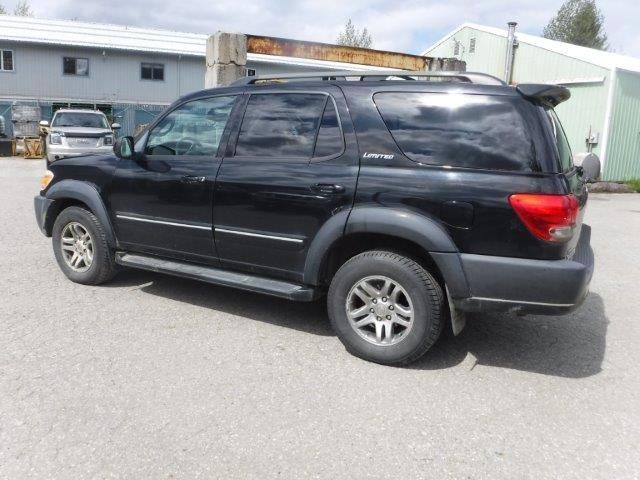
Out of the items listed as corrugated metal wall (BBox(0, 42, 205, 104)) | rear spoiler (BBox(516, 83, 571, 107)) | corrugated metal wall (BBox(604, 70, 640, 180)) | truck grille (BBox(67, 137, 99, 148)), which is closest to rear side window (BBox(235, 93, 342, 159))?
rear spoiler (BBox(516, 83, 571, 107))

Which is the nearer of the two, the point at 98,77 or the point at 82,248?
the point at 82,248

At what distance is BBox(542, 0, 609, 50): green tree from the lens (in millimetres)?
52125

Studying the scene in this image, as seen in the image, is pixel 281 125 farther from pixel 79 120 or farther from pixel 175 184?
pixel 79 120

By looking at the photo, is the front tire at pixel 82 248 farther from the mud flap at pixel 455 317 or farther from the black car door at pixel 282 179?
the mud flap at pixel 455 317

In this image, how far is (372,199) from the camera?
3850 mm

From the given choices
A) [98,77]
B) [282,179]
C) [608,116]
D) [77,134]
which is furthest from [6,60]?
[282,179]

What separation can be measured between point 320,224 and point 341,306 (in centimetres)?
60

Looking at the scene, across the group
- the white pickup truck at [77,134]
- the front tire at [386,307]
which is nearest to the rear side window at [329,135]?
the front tire at [386,307]

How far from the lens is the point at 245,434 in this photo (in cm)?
301

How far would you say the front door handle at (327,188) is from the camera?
3961mm

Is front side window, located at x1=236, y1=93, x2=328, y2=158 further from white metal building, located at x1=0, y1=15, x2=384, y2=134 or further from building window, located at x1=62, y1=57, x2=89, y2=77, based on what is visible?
building window, located at x1=62, y1=57, x2=89, y2=77

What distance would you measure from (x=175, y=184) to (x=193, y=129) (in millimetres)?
509

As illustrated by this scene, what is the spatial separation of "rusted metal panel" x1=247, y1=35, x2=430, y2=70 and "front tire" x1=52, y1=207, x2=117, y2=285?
6816 millimetres

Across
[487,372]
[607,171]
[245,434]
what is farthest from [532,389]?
[607,171]
